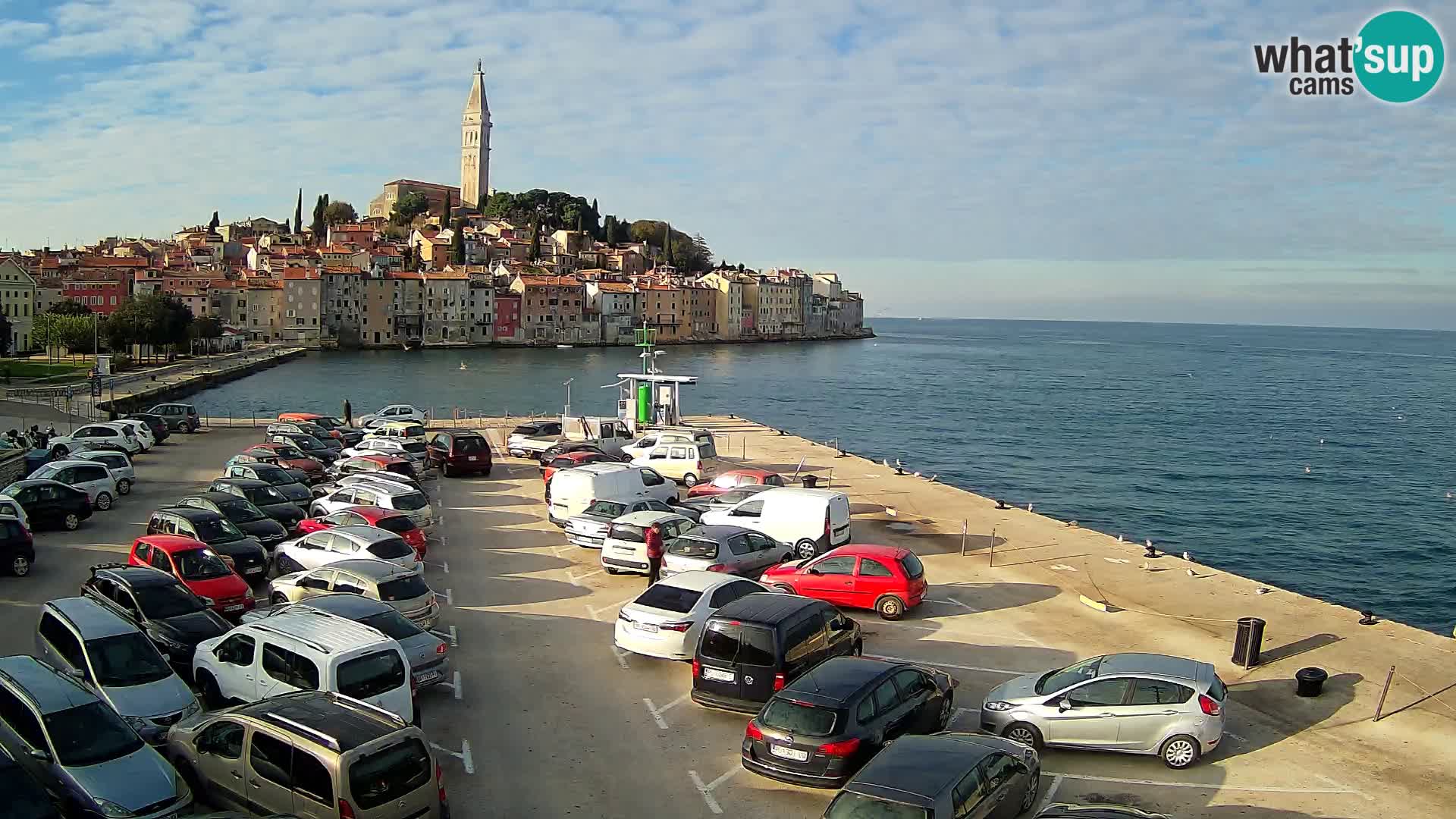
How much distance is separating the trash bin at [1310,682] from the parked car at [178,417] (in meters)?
34.9

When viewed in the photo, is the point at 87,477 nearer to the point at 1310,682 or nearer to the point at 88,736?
the point at 88,736

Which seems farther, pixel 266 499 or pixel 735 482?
pixel 735 482

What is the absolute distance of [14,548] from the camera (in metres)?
16.0

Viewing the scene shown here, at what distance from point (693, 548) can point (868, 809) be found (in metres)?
8.85

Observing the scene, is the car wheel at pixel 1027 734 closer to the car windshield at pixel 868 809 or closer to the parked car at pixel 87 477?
the car windshield at pixel 868 809

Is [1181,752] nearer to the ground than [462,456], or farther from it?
nearer to the ground

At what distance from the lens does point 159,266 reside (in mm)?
141375

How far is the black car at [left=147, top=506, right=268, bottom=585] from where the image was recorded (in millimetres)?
16047

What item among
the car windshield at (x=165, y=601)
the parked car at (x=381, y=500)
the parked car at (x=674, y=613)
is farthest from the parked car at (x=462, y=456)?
the parked car at (x=674, y=613)

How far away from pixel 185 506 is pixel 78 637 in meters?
7.92

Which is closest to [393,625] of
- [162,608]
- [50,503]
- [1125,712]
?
[162,608]

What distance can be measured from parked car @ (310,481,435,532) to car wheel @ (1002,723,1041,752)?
12380mm

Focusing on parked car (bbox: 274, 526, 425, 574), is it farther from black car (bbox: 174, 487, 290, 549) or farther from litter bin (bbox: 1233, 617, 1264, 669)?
litter bin (bbox: 1233, 617, 1264, 669)

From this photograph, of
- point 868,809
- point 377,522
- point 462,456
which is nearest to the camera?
point 868,809
